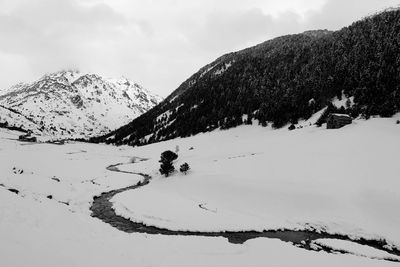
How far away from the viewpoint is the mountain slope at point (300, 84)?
9688cm

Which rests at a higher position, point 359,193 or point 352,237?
point 359,193

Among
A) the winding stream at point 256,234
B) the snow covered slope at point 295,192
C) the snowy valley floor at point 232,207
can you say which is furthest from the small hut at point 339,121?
the winding stream at point 256,234

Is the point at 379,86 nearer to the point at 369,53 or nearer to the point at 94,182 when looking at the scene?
the point at 369,53

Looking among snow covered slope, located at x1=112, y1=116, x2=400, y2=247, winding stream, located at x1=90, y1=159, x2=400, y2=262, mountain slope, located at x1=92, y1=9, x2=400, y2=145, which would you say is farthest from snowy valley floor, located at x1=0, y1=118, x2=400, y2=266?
mountain slope, located at x1=92, y1=9, x2=400, y2=145

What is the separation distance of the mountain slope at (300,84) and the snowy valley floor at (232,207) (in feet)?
91.4

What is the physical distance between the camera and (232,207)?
4434cm

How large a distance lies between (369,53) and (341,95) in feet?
75.3

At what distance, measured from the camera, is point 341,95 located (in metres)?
108

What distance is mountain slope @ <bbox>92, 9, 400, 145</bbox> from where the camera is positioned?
318 ft

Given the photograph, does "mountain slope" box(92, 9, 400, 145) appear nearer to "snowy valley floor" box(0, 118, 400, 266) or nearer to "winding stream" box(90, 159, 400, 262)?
"snowy valley floor" box(0, 118, 400, 266)

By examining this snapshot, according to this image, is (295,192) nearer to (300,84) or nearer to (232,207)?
(232,207)

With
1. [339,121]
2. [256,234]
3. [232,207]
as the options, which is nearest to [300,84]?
[339,121]

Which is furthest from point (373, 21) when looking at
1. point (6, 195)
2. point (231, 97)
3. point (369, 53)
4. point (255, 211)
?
point (6, 195)

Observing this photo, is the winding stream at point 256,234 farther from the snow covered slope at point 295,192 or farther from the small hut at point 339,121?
the small hut at point 339,121
